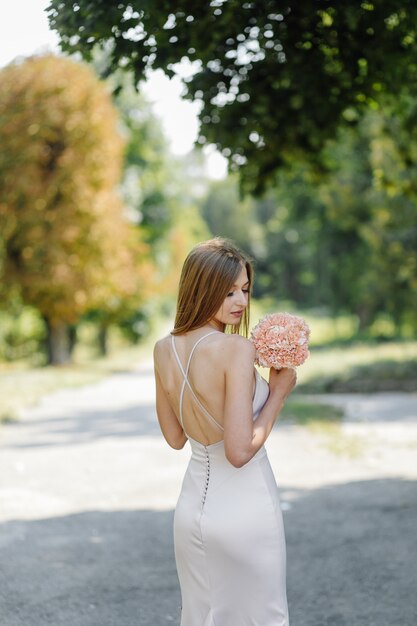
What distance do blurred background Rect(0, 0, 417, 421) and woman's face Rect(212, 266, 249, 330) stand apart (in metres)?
3.05

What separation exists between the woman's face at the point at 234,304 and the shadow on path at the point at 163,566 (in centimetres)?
243

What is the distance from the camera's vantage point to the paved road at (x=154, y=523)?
5660 mm

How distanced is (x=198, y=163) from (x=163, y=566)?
23.9 m

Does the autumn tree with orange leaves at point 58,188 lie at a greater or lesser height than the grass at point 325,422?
greater

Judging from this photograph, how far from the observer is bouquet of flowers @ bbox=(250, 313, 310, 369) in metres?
3.68

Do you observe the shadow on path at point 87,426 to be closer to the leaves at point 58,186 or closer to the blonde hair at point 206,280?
the blonde hair at point 206,280

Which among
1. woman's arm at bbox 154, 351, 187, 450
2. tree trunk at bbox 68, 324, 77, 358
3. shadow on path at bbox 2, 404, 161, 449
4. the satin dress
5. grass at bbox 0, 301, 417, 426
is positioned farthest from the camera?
tree trunk at bbox 68, 324, 77, 358

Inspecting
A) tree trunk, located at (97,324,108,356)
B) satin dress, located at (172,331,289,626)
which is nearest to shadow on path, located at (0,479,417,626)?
satin dress, located at (172,331,289,626)

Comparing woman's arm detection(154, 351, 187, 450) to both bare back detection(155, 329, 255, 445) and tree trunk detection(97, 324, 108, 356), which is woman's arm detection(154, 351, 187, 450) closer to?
bare back detection(155, 329, 255, 445)

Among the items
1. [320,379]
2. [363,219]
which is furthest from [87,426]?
[363,219]

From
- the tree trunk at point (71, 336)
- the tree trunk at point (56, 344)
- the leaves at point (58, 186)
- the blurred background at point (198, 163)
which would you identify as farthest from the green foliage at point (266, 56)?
the tree trunk at point (71, 336)

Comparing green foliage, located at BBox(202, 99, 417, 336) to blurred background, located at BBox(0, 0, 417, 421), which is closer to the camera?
blurred background, located at BBox(0, 0, 417, 421)

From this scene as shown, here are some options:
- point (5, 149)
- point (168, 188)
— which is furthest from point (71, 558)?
point (168, 188)

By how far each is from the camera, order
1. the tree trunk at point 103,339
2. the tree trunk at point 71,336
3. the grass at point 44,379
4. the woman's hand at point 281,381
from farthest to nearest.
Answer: the tree trunk at point 103,339 → the tree trunk at point 71,336 → the grass at point 44,379 → the woman's hand at point 281,381
